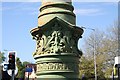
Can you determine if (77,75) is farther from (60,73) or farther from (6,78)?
(6,78)

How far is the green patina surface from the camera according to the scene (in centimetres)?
443

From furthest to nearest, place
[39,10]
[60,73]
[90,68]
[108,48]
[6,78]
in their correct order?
[90,68] → [108,48] → [6,78] → [39,10] → [60,73]

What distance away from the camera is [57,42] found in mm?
4496

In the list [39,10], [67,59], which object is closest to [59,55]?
[67,59]

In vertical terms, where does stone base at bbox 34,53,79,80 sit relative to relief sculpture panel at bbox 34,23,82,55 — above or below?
below

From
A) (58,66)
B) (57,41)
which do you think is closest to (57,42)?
(57,41)

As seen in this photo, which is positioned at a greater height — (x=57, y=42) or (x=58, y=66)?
(x=57, y=42)

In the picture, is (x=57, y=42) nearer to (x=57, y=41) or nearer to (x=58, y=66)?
(x=57, y=41)

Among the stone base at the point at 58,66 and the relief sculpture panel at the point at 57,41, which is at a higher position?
the relief sculpture panel at the point at 57,41

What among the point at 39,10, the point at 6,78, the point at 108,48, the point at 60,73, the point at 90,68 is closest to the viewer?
the point at 60,73

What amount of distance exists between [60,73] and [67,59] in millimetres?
220

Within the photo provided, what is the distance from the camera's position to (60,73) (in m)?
4.40

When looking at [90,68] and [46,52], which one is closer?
[46,52]

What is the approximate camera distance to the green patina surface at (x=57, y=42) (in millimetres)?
4434
